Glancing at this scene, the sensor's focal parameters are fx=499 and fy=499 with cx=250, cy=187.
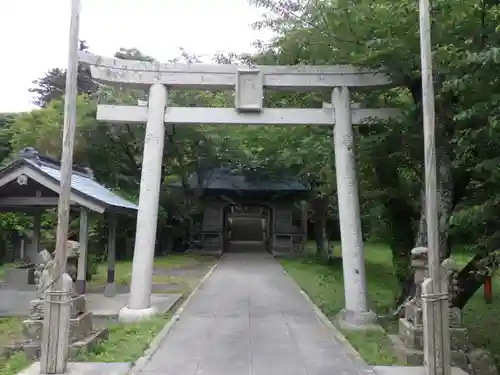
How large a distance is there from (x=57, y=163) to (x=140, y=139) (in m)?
11.2

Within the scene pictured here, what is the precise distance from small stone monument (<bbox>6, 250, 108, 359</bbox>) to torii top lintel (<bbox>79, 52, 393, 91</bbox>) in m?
4.31

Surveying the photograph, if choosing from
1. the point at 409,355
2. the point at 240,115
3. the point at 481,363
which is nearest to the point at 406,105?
the point at 240,115

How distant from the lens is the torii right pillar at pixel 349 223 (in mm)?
9484

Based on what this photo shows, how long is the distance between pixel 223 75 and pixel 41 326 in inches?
229

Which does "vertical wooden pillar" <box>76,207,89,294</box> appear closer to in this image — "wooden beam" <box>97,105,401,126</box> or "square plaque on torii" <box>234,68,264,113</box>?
"wooden beam" <box>97,105,401,126</box>

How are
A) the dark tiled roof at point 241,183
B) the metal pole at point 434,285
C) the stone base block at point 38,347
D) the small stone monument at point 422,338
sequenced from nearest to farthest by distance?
1. the metal pole at point 434,285
2. the small stone monument at point 422,338
3. the stone base block at point 38,347
4. the dark tiled roof at point 241,183

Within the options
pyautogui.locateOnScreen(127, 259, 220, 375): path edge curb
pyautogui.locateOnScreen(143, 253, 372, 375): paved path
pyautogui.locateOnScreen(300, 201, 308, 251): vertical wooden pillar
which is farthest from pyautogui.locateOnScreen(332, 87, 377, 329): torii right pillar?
pyautogui.locateOnScreen(300, 201, 308, 251): vertical wooden pillar

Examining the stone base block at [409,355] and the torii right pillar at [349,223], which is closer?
the stone base block at [409,355]

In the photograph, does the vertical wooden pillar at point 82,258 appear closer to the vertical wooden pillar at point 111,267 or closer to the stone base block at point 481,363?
the vertical wooden pillar at point 111,267

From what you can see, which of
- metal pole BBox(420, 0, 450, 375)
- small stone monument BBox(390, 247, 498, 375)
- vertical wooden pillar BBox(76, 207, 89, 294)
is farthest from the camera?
vertical wooden pillar BBox(76, 207, 89, 294)

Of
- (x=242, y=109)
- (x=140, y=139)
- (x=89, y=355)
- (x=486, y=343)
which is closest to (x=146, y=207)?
(x=242, y=109)

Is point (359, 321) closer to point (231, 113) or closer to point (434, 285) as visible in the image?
point (434, 285)

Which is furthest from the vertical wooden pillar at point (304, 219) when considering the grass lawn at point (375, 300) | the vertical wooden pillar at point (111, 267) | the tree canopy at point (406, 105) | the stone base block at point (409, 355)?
the stone base block at point (409, 355)

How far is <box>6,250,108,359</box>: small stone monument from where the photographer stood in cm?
700
